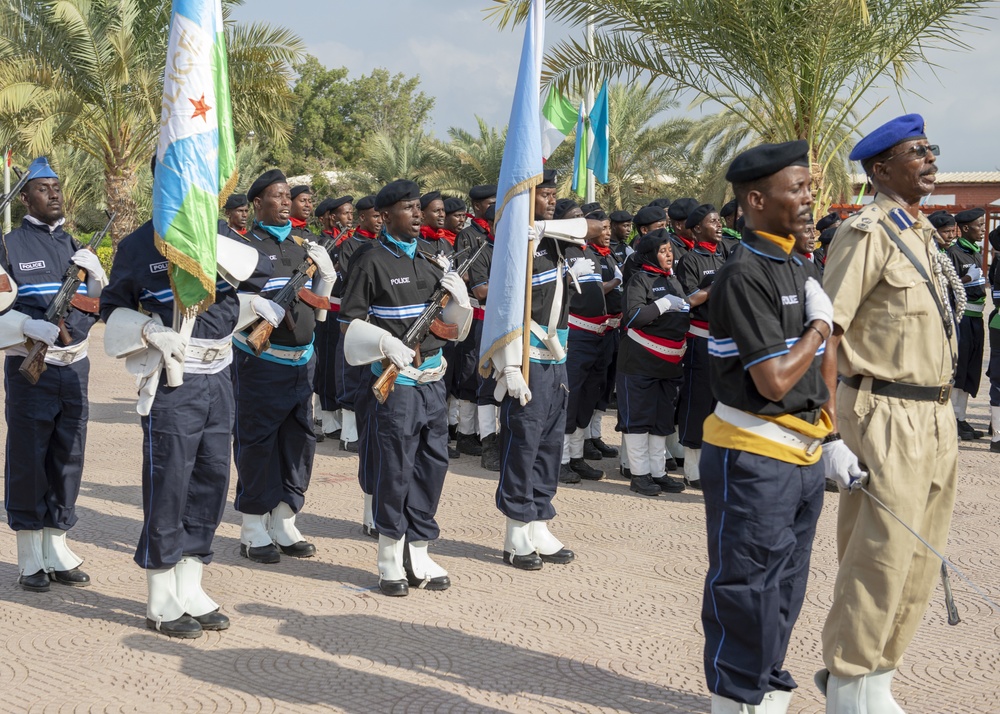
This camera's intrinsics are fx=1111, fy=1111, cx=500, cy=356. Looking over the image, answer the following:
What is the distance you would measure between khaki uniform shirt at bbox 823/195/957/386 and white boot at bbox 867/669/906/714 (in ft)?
3.77

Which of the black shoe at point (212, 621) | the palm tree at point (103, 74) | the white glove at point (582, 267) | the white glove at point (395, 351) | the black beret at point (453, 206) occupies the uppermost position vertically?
the palm tree at point (103, 74)

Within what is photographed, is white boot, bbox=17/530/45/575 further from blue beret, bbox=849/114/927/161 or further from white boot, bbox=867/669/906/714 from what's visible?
blue beret, bbox=849/114/927/161

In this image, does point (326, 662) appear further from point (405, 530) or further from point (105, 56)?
point (105, 56)

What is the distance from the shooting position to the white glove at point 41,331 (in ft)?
20.0

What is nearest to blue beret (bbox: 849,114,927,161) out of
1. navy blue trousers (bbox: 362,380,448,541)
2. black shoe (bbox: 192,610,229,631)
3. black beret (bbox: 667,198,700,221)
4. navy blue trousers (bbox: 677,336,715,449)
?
navy blue trousers (bbox: 362,380,448,541)

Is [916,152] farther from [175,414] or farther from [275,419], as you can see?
[275,419]

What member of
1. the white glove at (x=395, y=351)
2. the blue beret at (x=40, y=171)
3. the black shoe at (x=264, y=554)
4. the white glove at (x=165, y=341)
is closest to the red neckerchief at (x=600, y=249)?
the white glove at (x=395, y=351)

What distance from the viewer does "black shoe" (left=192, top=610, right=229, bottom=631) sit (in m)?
5.54

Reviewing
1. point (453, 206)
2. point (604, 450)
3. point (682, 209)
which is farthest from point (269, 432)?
point (453, 206)

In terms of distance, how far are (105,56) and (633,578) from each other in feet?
54.7

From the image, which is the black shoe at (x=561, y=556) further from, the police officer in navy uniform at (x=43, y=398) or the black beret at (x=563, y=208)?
the police officer in navy uniform at (x=43, y=398)

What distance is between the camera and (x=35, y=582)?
6.17m

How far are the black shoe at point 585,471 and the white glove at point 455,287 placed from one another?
3.26m

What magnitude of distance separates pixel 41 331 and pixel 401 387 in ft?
6.55
